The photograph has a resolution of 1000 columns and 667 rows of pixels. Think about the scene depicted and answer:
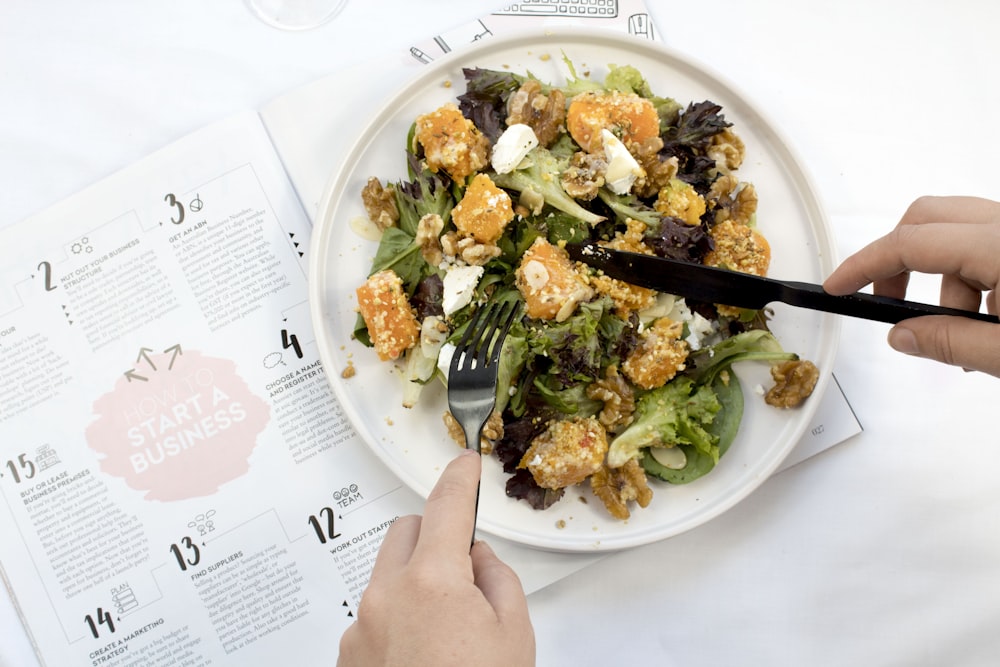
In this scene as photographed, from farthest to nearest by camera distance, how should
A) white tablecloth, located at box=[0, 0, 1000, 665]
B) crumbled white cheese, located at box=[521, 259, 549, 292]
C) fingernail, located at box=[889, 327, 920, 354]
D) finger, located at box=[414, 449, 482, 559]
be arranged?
white tablecloth, located at box=[0, 0, 1000, 665]
crumbled white cheese, located at box=[521, 259, 549, 292]
fingernail, located at box=[889, 327, 920, 354]
finger, located at box=[414, 449, 482, 559]

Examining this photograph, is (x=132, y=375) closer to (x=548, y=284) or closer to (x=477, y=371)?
(x=477, y=371)

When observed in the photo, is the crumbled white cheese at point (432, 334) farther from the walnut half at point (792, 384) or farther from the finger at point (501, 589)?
the walnut half at point (792, 384)

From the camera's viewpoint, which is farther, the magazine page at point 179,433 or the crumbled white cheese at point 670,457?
the magazine page at point 179,433

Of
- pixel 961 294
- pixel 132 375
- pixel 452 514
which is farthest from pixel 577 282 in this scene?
pixel 132 375

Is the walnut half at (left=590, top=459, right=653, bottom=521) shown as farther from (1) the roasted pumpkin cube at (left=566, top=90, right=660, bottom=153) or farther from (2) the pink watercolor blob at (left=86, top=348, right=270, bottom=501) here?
(2) the pink watercolor blob at (left=86, top=348, right=270, bottom=501)

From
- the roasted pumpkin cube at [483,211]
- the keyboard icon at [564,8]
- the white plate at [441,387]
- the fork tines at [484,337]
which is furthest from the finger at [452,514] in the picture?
the keyboard icon at [564,8]

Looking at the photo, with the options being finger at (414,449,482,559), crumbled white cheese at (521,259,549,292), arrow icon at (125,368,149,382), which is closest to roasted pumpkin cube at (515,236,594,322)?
crumbled white cheese at (521,259,549,292)
